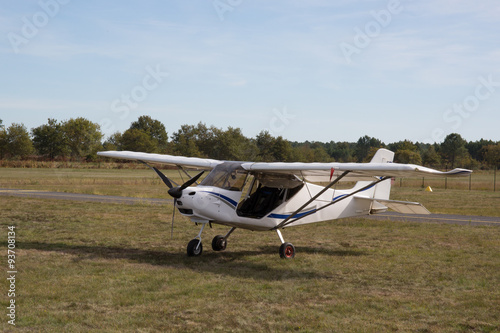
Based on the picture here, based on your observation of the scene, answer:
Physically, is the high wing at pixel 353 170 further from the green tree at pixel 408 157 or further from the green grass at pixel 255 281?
the green tree at pixel 408 157

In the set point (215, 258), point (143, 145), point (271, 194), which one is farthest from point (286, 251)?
point (143, 145)

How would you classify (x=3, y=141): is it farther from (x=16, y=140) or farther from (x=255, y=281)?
(x=255, y=281)

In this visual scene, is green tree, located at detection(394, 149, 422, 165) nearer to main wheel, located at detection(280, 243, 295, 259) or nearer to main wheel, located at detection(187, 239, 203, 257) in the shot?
main wheel, located at detection(280, 243, 295, 259)

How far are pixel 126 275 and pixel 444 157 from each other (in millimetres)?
111826

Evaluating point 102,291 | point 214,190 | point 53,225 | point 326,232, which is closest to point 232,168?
point 214,190

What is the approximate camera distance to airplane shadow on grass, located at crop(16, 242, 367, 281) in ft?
33.3

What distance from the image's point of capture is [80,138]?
93188 millimetres

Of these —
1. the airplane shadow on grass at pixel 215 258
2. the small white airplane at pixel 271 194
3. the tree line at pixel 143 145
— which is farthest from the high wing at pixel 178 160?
the tree line at pixel 143 145

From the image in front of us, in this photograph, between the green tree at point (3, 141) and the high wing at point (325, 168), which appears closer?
the high wing at point (325, 168)

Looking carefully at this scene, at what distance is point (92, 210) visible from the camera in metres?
21.4

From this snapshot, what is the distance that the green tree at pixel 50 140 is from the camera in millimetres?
93938

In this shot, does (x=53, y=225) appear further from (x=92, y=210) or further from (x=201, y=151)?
(x=201, y=151)

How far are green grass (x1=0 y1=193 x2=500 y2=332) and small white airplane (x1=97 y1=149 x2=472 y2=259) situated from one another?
90 centimetres

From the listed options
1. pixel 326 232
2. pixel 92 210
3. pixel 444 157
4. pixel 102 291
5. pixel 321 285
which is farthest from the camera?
pixel 444 157
